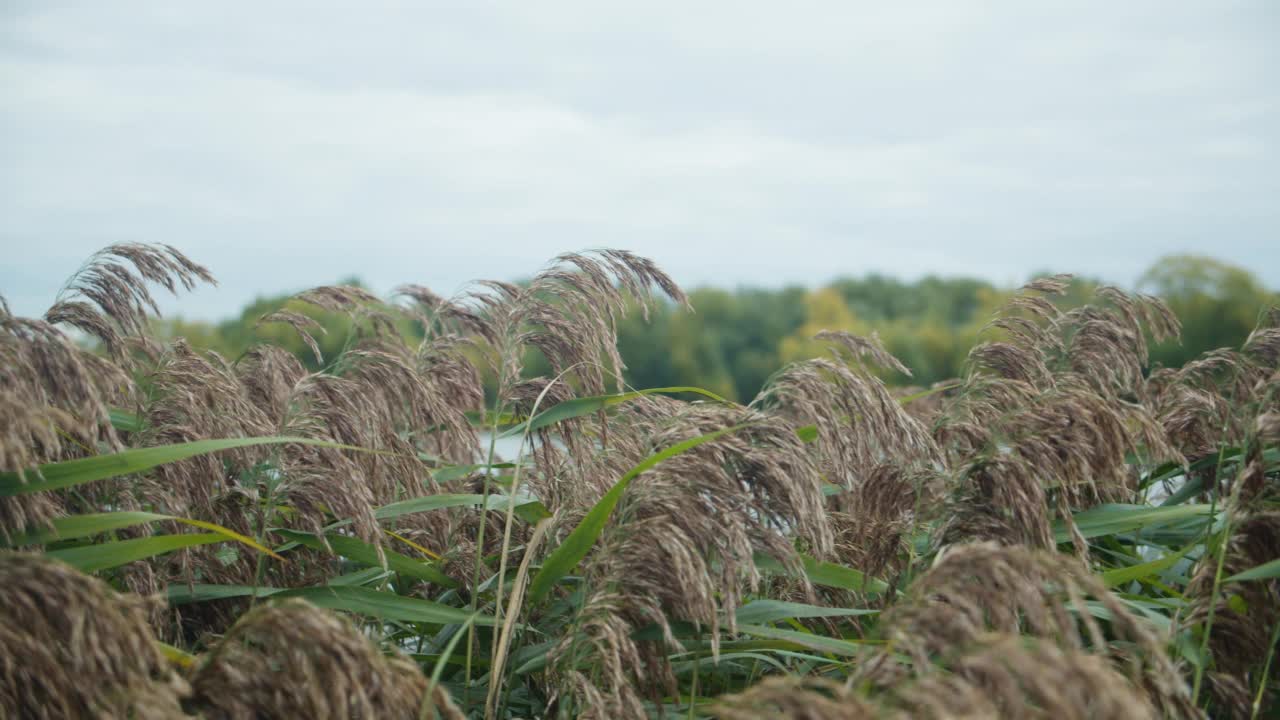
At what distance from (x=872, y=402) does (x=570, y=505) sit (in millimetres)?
935

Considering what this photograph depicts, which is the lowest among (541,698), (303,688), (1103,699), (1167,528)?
(541,698)

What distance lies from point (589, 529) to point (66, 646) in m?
1.13

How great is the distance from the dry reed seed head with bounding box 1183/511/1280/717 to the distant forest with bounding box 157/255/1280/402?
3481 centimetres

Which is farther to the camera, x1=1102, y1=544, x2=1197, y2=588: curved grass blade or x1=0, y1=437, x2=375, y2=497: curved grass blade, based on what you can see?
x1=1102, y1=544, x2=1197, y2=588: curved grass blade

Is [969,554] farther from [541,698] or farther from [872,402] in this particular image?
[541,698]

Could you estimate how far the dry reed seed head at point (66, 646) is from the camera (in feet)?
5.70

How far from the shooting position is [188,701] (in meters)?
1.91

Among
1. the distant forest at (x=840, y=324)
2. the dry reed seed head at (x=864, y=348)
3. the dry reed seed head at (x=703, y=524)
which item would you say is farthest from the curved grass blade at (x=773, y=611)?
the distant forest at (x=840, y=324)

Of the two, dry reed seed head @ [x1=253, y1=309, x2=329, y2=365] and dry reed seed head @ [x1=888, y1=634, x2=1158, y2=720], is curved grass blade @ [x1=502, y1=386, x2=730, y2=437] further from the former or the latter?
dry reed seed head @ [x1=888, y1=634, x2=1158, y2=720]

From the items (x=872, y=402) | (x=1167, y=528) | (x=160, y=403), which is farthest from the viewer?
(x=1167, y=528)

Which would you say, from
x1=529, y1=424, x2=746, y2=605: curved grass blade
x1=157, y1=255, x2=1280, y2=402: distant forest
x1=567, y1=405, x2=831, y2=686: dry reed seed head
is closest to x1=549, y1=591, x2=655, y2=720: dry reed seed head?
x1=567, y1=405, x2=831, y2=686: dry reed seed head

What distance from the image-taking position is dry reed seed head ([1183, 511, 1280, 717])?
94.8 inches

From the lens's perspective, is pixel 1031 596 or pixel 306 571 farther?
pixel 306 571

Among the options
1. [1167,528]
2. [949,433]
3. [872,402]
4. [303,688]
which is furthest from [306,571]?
[1167,528]
